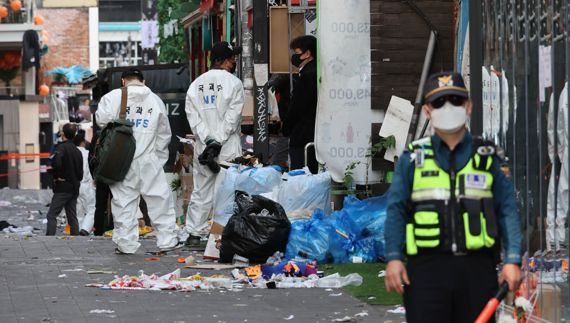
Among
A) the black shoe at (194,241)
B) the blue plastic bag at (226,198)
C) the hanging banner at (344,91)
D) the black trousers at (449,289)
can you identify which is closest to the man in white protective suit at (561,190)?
the black trousers at (449,289)

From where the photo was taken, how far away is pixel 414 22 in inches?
575

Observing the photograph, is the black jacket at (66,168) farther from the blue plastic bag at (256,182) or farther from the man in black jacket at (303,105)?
the blue plastic bag at (256,182)

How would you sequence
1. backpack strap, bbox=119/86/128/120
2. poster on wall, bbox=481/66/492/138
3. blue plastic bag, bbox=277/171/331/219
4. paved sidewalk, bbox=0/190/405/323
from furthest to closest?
1. backpack strap, bbox=119/86/128/120
2. blue plastic bag, bbox=277/171/331/219
3. paved sidewalk, bbox=0/190/405/323
4. poster on wall, bbox=481/66/492/138

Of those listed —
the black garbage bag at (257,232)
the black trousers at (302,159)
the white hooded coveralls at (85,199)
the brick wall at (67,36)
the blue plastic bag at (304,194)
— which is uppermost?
the brick wall at (67,36)

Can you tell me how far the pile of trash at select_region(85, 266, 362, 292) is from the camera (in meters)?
11.4

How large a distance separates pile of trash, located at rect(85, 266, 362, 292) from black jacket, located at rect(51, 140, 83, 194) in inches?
362

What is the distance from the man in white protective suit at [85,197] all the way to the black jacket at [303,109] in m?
8.08

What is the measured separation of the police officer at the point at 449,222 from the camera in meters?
6.04

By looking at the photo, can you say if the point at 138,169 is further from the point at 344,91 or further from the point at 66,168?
the point at 66,168

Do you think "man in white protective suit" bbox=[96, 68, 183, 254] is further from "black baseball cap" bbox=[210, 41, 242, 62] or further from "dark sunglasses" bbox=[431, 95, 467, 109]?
"dark sunglasses" bbox=[431, 95, 467, 109]

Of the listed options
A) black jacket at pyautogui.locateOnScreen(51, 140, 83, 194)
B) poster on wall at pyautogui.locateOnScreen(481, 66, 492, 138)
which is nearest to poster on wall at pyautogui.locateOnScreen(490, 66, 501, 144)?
poster on wall at pyautogui.locateOnScreen(481, 66, 492, 138)

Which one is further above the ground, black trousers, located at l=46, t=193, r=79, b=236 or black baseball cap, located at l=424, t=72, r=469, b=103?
black baseball cap, located at l=424, t=72, r=469, b=103

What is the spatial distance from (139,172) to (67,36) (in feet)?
241

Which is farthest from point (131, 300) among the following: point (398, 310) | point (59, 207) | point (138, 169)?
point (59, 207)
